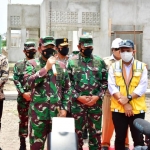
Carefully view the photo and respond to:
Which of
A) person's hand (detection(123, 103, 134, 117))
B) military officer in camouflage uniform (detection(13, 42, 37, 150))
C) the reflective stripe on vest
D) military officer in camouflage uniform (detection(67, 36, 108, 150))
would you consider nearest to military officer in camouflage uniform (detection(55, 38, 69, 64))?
military officer in camouflage uniform (detection(13, 42, 37, 150))

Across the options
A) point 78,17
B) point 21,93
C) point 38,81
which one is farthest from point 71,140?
point 78,17

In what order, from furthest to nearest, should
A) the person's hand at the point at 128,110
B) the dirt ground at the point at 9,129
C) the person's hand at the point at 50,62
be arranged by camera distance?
1. the dirt ground at the point at 9,129
2. the person's hand at the point at 128,110
3. the person's hand at the point at 50,62

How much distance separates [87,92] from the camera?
431 cm

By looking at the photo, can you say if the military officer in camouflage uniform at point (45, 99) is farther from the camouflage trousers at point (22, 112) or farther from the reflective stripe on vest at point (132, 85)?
the camouflage trousers at point (22, 112)

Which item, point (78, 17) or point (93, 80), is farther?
point (78, 17)

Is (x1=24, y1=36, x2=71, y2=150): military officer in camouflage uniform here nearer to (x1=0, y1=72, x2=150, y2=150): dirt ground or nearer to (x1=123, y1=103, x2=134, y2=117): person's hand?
(x1=123, y1=103, x2=134, y2=117): person's hand

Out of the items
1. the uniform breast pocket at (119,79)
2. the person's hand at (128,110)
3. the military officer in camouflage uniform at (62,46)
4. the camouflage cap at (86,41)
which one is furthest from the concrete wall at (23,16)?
the person's hand at (128,110)

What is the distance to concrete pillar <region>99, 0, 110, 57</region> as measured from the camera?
55.3 ft

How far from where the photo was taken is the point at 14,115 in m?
7.80

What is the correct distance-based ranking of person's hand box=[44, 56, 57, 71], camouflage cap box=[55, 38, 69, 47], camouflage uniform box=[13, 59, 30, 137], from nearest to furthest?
1. person's hand box=[44, 56, 57, 71]
2. camouflage uniform box=[13, 59, 30, 137]
3. camouflage cap box=[55, 38, 69, 47]

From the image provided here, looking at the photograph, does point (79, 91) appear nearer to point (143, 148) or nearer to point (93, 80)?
point (93, 80)

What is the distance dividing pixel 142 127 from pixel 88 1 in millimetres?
15886

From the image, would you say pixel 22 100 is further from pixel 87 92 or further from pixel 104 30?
pixel 104 30

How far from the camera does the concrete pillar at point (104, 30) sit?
1685 centimetres
